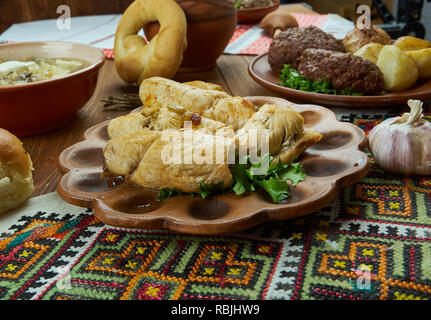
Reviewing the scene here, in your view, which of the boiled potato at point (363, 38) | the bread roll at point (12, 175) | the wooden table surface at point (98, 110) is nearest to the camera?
the bread roll at point (12, 175)

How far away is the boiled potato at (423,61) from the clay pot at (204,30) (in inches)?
26.9

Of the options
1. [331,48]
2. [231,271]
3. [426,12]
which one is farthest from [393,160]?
[426,12]

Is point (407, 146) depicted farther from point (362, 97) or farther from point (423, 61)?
point (423, 61)

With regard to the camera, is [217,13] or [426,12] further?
[426,12]

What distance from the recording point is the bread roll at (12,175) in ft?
2.98

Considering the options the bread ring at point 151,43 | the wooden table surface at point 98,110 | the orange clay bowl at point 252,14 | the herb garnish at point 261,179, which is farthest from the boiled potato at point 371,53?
the orange clay bowl at point 252,14

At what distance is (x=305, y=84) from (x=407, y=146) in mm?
501

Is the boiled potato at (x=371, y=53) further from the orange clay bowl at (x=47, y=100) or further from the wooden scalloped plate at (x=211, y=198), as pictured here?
the orange clay bowl at (x=47, y=100)

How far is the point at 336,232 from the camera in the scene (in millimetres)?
800

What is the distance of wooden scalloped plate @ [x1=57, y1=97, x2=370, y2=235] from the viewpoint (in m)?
0.74

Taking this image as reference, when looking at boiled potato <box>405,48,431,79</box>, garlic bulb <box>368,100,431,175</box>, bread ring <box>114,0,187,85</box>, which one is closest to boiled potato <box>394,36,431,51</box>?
boiled potato <box>405,48,431,79</box>

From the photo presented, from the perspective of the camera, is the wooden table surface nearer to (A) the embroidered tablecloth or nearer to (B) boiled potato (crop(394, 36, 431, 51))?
(A) the embroidered tablecloth
